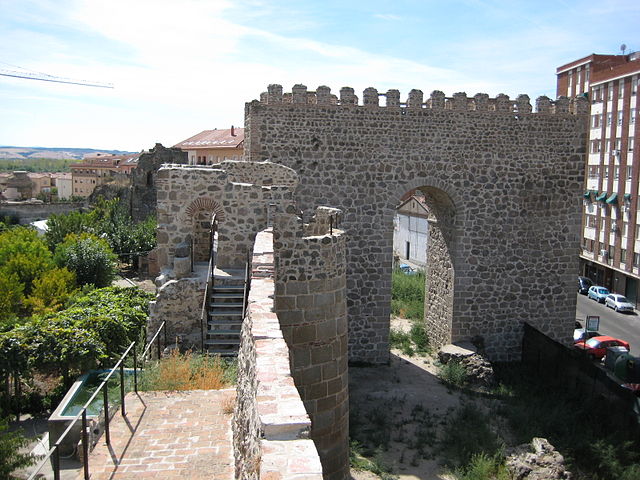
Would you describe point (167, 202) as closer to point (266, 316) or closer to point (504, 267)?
point (266, 316)

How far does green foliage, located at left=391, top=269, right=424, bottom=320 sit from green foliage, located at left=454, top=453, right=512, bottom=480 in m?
9.92

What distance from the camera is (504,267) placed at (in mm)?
15938

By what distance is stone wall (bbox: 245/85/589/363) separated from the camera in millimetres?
14812

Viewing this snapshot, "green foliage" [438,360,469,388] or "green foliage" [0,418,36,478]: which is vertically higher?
"green foliage" [0,418,36,478]

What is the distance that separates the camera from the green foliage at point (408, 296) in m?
20.3

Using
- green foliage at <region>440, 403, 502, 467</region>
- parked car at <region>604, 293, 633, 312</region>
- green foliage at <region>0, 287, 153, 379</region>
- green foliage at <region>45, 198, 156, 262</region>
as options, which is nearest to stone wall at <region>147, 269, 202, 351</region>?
green foliage at <region>0, 287, 153, 379</region>

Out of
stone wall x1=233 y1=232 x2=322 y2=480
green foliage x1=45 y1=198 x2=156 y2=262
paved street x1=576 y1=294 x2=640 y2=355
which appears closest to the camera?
stone wall x1=233 y1=232 x2=322 y2=480

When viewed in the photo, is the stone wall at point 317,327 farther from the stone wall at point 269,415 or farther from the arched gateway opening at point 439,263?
the arched gateway opening at point 439,263

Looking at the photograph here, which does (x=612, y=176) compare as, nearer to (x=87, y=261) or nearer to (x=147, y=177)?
(x=147, y=177)

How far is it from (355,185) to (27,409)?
8.91 m

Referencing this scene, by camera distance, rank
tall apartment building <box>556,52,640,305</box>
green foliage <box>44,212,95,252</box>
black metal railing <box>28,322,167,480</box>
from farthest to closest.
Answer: tall apartment building <box>556,52,640,305</box>, green foliage <box>44,212,95,252</box>, black metal railing <box>28,322,167,480</box>

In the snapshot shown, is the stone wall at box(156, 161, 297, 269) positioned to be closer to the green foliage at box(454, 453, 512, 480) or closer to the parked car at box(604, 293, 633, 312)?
the green foliage at box(454, 453, 512, 480)

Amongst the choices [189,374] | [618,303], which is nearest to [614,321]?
[618,303]

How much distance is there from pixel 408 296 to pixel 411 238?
1483cm
